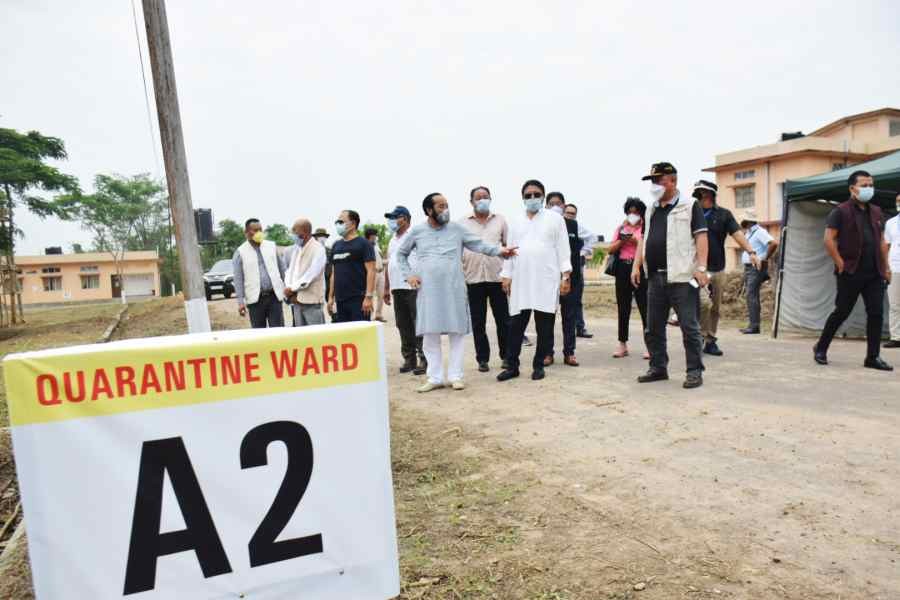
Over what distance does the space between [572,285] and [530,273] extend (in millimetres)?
2172

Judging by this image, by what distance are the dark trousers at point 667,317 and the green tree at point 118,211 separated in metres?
59.4

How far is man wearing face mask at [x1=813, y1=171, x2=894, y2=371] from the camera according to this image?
6.37m

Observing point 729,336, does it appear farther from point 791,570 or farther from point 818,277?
point 791,570

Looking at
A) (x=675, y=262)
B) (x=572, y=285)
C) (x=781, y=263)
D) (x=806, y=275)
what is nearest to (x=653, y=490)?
(x=675, y=262)

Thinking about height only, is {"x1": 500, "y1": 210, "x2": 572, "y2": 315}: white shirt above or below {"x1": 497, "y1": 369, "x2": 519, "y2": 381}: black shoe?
above

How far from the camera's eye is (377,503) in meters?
2.02

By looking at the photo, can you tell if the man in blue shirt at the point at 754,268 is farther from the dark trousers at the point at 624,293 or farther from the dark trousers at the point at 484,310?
the dark trousers at the point at 484,310

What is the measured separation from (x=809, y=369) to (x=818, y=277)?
3744 mm

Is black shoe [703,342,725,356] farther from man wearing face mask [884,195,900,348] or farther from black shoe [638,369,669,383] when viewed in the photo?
man wearing face mask [884,195,900,348]

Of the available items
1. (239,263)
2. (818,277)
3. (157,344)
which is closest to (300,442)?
(157,344)

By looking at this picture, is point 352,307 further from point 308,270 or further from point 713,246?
point 713,246

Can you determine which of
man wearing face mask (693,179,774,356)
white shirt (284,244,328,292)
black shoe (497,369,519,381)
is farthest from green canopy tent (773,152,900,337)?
white shirt (284,244,328,292)

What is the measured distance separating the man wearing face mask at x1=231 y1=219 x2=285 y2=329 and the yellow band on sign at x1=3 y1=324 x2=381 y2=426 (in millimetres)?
6066

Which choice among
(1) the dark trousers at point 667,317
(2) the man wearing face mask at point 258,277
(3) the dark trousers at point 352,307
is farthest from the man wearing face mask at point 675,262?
(2) the man wearing face mask at point 258,277
